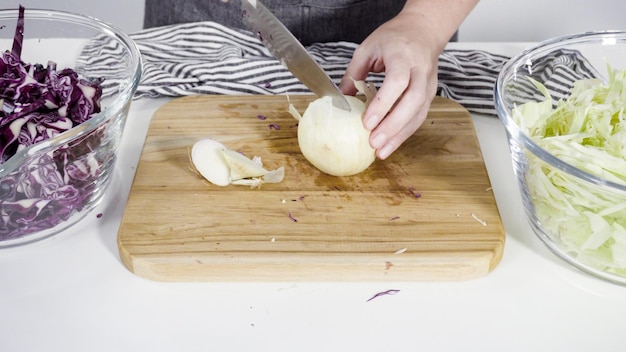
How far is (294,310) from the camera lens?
1108mm

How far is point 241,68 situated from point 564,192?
790 mm

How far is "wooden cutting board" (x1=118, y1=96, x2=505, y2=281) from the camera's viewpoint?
1143 mm

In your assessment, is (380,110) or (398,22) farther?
(398,22)

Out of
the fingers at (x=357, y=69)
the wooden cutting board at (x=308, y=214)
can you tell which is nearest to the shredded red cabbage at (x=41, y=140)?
the wooden cutting board at (x=308, y=214)

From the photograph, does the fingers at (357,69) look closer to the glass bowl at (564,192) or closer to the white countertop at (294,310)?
the glass bowl at (564,192)

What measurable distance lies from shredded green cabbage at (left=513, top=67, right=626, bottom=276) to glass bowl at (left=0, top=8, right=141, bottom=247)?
694 millimetres

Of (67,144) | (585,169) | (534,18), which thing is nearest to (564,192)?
(585,169)

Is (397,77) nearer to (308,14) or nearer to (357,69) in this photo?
(357,69)

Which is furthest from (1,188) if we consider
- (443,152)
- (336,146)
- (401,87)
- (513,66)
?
(513,66)

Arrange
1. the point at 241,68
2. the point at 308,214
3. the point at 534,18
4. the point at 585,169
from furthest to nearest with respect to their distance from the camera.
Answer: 1. the point at 534,18
2. the point at 241,68
3. the point at 308,214
4. the point at 585,169

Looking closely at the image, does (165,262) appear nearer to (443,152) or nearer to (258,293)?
(258,293)

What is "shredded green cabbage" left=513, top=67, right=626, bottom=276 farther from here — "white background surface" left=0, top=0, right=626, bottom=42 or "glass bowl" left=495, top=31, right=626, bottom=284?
"white background surface" left=0, top=0, right=626, bottom=42

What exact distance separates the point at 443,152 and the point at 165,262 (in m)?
0.58

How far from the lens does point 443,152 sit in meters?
1.38
